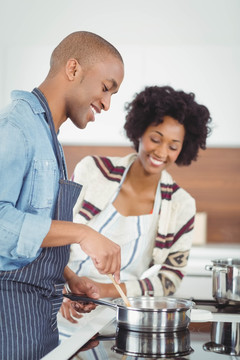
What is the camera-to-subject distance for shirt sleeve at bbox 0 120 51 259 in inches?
43.1

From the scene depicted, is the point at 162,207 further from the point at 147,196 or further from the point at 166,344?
the point at 166,344

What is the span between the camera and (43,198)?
1.20 metres

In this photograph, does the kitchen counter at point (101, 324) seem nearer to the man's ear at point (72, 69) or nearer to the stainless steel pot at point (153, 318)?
the stainless steel pot at point (153, 318)

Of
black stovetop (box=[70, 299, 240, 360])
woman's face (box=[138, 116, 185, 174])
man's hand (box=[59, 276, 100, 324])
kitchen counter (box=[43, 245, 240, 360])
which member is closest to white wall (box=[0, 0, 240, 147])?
woman's face (box=[138, 116, 185, 174])

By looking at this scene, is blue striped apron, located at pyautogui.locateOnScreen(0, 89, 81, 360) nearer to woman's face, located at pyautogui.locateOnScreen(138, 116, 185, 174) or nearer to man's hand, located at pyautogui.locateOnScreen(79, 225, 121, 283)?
man's hand, located at pyautogui.locateOnScreen(79, 225, 121, 283)

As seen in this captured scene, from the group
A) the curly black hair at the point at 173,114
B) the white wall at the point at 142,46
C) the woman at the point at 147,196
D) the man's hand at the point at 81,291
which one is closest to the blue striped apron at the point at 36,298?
the man's hand at the point at 81,291

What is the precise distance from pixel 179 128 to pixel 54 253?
1.00 m

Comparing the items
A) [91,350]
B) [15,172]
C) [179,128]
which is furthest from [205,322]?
[179,128]

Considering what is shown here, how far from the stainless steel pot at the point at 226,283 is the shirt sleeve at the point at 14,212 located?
2.01 feet

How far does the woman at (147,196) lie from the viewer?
1997 millimetres

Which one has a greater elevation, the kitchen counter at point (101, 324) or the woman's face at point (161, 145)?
the woman's face at point (161, 145)

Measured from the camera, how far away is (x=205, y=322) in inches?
53.8

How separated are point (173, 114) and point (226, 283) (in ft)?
2.67

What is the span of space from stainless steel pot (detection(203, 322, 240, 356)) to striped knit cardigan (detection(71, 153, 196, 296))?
0.55m
